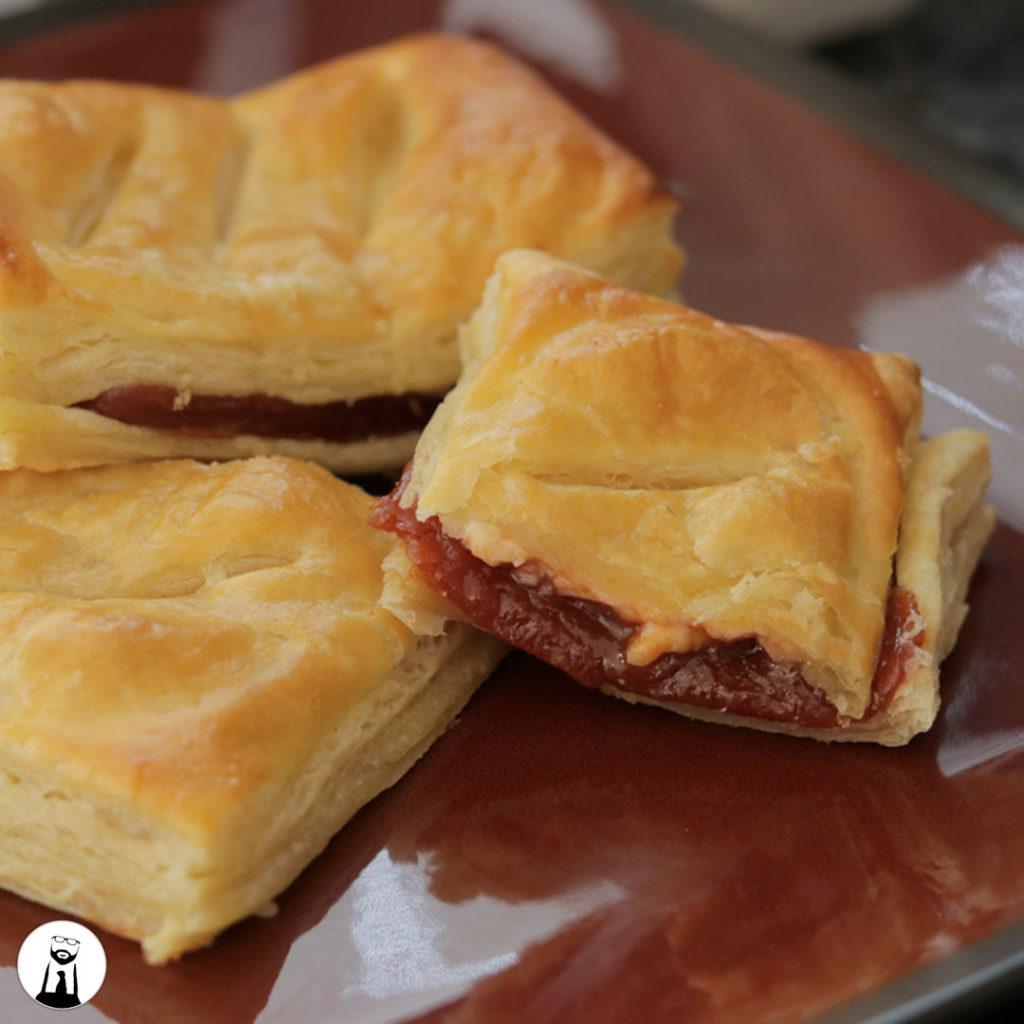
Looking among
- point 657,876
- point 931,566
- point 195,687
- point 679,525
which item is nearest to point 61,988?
point 195,687

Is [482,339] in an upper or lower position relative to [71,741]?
upper

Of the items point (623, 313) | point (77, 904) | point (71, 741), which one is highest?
A: point (623, 313)

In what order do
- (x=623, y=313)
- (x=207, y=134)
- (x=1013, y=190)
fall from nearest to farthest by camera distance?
(x=623, y=313) < (x=207, y=134) < (x=1013, y=190)

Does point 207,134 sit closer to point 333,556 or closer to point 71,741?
point 333,556

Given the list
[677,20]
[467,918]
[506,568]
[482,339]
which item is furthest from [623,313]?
[677,20]

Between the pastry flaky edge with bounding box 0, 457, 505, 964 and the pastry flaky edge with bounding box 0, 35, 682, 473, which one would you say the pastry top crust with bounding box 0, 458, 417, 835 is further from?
the pastry flaky edge with bounding box 0, 35, 682, 473

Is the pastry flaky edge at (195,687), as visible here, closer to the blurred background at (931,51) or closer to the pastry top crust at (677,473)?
the pastry top crust at (677,473)

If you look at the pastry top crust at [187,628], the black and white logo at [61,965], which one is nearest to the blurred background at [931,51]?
the pastry top crust at [187,628]

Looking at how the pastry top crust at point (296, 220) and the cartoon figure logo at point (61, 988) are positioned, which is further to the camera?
the pastry top crust at point (296, 220)
